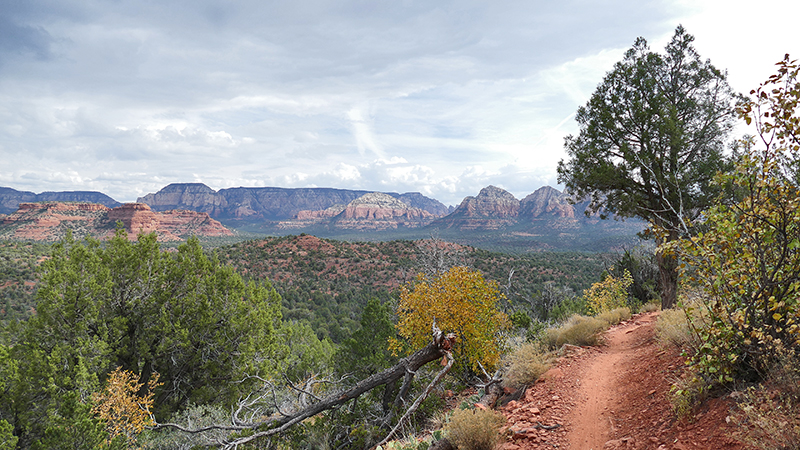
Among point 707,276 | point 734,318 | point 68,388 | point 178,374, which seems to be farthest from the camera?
point 178,374

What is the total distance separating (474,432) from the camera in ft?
16.0

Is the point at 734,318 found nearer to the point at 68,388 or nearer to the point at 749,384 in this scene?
the point at 749,384

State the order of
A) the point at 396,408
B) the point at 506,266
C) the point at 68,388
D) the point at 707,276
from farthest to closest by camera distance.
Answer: the point at 506,266, the point at 68,388, the point at 396,408, the point at 707,276

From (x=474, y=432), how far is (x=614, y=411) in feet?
7.84

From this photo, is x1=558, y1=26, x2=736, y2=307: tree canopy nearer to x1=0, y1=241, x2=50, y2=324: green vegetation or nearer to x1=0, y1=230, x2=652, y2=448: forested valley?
x1=0, y1=230, x2=652, y2=448: forested valley

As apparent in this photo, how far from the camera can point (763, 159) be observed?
156 inches

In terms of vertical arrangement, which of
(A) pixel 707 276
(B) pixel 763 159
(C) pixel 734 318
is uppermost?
(B) pixel 763 159

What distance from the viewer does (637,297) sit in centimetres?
1955

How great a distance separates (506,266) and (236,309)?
143 feet

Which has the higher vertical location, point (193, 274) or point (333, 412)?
point (193, 274)

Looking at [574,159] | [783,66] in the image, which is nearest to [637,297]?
[574,159]

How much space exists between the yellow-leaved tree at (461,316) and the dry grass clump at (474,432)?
3.35 metres

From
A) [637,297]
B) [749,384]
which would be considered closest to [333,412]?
[749,384]

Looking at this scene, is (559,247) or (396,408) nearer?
(396,408)
